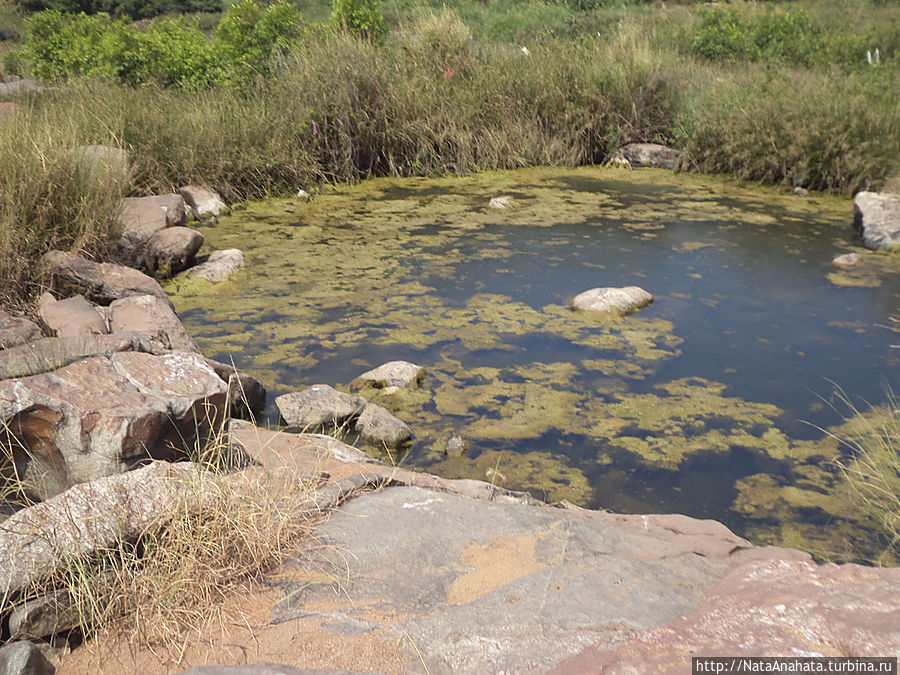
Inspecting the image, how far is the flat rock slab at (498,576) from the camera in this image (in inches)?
66.1

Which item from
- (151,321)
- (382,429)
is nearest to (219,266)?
(151,321)

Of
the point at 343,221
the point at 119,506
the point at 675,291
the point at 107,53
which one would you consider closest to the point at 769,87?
the point at 675,291

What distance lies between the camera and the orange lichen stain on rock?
6.40 ft

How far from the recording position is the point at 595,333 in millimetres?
4434

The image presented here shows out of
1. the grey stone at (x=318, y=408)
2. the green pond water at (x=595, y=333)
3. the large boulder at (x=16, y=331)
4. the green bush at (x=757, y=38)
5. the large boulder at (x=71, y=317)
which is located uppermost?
the green bush at (x=757, y=38)

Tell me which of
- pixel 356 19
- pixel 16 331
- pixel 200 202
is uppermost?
pixel 356 19

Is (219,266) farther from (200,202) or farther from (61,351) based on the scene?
(61,351)

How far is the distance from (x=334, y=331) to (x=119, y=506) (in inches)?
Result: 96.9

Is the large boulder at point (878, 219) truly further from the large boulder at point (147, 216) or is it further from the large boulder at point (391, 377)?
the large boulder at point (147, 216)

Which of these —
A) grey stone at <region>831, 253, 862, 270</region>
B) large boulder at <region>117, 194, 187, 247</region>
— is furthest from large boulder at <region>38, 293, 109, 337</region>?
grey stone at <region>831, 253, 862, 270</region>

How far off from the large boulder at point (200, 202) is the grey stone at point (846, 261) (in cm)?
476

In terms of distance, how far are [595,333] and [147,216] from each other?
10.5 ft

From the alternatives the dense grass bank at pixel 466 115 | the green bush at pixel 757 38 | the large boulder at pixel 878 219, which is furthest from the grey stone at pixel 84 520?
the green bush at pixel 757 38

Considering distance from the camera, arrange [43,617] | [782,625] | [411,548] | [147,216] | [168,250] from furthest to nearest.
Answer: [147,216], [168,250], [411,548], [43,617], [782,625]
